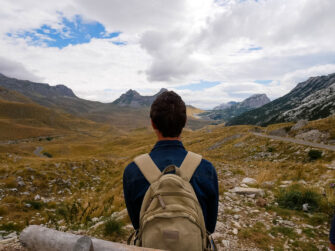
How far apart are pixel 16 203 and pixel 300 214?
1307 cm

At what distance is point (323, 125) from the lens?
86.6ft

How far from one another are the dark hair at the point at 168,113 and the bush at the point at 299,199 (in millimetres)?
7129

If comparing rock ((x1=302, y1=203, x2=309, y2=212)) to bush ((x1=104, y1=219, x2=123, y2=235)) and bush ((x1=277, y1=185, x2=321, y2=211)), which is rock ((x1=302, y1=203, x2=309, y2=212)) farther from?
bush ((x1=104, y1=219, x2=123, y2=235))

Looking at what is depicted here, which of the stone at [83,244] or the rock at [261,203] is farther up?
the stone at [83,244]

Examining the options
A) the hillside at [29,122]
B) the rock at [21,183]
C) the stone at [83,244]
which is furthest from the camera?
the hillside at [29,122]

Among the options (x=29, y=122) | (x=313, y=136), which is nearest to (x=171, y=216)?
(x=313, y=136)

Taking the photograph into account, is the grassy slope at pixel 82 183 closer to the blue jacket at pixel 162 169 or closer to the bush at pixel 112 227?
the bush at pixel 112 227

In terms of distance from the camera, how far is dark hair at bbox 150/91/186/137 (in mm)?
2520

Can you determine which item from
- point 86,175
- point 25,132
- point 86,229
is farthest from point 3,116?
point 86,229

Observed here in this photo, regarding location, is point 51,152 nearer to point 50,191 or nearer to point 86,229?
point 50,191

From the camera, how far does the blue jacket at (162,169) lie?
2.41 meters

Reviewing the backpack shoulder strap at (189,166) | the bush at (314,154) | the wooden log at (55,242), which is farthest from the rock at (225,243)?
the bush at (314,154)

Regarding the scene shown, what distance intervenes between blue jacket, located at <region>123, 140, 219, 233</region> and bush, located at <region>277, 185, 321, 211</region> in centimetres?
630

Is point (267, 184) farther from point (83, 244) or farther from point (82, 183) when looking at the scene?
point (82, 183)
